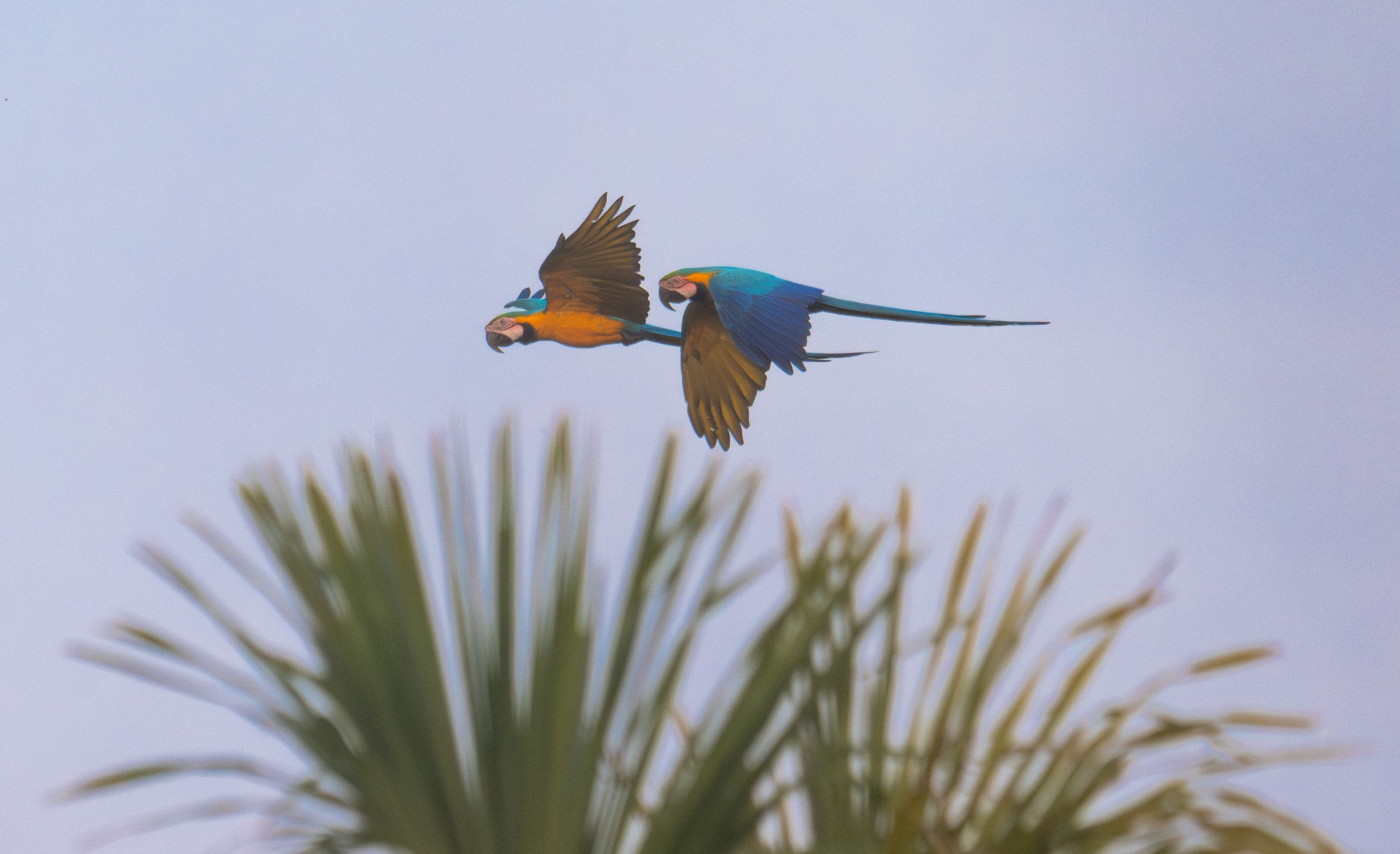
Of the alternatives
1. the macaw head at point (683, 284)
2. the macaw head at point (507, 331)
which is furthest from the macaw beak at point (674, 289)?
the macaw head at point (507, 331)

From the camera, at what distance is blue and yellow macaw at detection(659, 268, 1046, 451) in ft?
10.4

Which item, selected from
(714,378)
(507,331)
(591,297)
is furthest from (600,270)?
(714,378)

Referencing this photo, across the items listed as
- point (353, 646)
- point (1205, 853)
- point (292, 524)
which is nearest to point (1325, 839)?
point (1205, 853)

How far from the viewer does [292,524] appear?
2.47m

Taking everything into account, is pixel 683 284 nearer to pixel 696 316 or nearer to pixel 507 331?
pixel 696 316

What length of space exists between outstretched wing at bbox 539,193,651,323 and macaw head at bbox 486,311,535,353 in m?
0.09

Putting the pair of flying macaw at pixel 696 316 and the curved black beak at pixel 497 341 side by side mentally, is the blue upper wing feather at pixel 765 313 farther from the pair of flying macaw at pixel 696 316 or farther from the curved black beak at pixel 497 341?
the curved black beak at pixel 497 341

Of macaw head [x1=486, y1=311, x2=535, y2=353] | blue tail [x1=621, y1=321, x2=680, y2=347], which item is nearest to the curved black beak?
macaw head [x1=486, y1=311, x2=535, y2=353]

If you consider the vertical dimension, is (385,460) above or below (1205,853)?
above

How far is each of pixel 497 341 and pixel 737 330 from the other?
64 cm

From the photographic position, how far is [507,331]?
3.42 meters

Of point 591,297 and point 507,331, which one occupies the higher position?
point 591,297

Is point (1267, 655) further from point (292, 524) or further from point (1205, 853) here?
point (292, 524)

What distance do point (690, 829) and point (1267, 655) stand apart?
3.30ft
